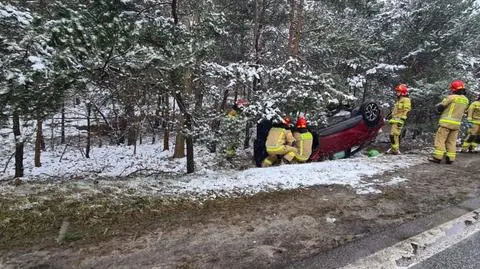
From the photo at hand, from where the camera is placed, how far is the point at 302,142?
8945 millimetres

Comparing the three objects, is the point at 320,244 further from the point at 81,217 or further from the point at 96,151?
the point at 96,151

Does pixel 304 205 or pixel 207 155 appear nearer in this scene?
pixel 304 205

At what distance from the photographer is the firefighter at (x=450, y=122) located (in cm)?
771

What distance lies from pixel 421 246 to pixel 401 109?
22.1ft

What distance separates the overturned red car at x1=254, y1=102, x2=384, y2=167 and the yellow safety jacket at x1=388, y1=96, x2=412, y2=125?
1.03 meters

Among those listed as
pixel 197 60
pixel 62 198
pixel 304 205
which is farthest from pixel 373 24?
pixel 62 198

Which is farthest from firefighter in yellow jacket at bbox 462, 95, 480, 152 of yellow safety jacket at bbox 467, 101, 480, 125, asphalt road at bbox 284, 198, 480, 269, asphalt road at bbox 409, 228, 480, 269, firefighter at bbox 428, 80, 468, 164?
asphalt road at bbox 409, 228, 480, 269

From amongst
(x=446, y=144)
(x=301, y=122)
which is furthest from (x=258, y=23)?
(x=446, y=144)

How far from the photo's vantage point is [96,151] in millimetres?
20000

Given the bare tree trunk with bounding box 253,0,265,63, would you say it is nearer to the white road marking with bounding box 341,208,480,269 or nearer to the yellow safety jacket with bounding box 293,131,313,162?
the yellow safety jacket with bounding box 293,131,313,162

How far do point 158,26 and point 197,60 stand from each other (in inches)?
34.8

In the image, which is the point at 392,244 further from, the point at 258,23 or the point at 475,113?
the point at 258,23

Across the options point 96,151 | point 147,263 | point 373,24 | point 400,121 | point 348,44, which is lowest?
point 96,151

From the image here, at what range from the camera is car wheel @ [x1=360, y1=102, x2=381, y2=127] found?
10633 millimetres
